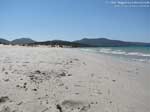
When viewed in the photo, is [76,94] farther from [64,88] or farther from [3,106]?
[3,106]

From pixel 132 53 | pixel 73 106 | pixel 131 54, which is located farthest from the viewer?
pixel 132 53

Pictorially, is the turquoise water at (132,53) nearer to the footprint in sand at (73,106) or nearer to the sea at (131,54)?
the sea at (131,54)

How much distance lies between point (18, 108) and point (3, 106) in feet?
0.90

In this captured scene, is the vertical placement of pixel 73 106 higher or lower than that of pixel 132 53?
lower

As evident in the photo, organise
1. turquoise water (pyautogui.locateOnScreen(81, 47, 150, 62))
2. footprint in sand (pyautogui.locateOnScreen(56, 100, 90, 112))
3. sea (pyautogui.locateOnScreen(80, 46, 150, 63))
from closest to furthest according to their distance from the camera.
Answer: footprint in sand (pyautogui.locateOnScreen(56, 100, 90, 112))
sea (pyautogui.locateOnScreen(80, 46, 150, 63))
turquoise water (pyautogui.locateOnScreen(81, 47, 150, 62))

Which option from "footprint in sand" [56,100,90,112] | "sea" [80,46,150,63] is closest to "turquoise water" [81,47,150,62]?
"sea" [80,46,150,63]

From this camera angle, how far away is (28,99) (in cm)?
367

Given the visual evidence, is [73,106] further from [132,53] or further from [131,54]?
[132,53]

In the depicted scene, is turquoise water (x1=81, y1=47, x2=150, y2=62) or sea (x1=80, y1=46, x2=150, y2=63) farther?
turquoise water (x1=81, y1=47, x2=150, y2=62)

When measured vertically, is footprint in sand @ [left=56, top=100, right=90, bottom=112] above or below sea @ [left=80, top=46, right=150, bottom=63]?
below

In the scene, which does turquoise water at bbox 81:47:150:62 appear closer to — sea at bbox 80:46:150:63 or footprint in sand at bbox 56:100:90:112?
sea at bbox 80:46:150:63

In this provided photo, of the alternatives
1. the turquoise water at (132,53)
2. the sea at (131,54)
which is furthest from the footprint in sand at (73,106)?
the turquoise water at (132,53)

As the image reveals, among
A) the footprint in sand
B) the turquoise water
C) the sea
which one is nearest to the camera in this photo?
the footprint in sand

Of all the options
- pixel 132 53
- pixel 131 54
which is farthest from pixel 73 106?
pixel 132 53
